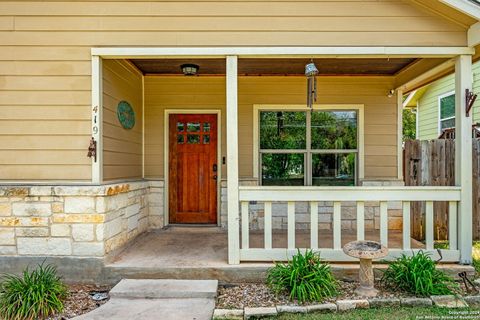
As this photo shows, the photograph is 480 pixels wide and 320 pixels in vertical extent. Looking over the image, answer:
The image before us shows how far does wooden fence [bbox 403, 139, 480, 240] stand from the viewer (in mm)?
5066

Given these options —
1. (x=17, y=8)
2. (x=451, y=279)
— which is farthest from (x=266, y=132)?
(x=17, y=8)

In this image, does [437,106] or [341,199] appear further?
[437,106]

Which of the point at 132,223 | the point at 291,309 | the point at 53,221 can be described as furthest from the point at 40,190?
the point at 291,309

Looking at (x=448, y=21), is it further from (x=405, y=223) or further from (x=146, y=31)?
(x=146, y=31)

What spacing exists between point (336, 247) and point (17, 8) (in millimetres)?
4473

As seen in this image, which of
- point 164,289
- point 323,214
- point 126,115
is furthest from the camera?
point 323,214

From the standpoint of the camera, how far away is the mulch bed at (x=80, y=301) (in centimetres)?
306

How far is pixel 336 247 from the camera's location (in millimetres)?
3787

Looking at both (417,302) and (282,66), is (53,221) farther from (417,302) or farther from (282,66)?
(417,302)

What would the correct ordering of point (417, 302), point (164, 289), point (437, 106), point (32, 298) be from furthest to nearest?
point (437, 106) → point (164, 289) → point (417, 302) → point (32, 298)

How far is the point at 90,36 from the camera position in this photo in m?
3.74

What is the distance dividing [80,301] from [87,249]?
56cm

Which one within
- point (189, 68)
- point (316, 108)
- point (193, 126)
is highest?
point (189, 68)

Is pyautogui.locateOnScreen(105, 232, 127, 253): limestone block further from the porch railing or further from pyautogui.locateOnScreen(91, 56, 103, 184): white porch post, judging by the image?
the porch railing
